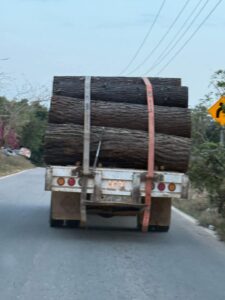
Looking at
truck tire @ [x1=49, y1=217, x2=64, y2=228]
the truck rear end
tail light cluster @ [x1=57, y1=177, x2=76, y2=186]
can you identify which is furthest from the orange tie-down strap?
truck tire @ [x1=49, y1=217, x2=64, y2=228]

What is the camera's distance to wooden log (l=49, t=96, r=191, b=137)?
12.8 meters

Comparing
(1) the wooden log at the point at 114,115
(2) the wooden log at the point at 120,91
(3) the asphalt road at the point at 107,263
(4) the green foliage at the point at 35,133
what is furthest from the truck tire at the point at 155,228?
(4) the green foliage at the point at 35,133

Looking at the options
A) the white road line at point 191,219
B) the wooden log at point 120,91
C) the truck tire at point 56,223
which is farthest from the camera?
the white road line at point 191,219

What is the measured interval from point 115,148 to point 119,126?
0.52m

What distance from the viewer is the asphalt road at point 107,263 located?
827 cm

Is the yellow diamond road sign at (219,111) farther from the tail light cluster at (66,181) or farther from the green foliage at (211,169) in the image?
the tail light cluster at (66,181)

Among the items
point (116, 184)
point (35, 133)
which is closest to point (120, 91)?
point (116, 184)

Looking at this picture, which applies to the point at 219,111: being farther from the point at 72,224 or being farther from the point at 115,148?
the point at 72,224

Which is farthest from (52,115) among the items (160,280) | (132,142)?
(160,280)

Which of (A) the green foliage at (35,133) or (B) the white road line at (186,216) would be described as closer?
(B) the white road line at (186,216)

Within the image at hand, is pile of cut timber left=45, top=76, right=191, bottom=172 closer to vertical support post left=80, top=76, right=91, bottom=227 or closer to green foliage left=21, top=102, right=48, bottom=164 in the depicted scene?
vertical support post left=80, top=76, right=91, bottom=227

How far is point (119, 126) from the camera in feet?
42.4

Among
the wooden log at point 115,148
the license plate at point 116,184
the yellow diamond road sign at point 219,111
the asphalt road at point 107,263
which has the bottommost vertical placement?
the asphalt road at point 107,263

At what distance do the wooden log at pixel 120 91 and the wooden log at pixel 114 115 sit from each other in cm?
28
